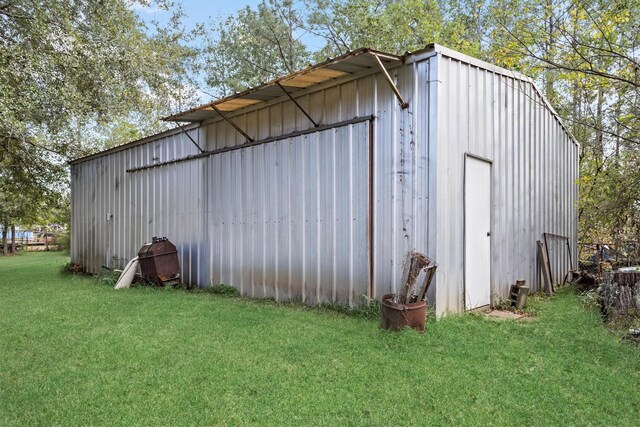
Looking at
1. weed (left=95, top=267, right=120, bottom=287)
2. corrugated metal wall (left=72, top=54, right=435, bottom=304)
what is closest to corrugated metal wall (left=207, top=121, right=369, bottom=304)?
corrugated metal wall (left=72, top=54, right=435, bottom=304)

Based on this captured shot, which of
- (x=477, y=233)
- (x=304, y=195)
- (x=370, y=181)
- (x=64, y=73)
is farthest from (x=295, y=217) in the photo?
(x=64, y=73)

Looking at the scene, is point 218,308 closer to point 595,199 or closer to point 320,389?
point 320,389

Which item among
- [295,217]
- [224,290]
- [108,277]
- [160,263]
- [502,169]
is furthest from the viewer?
[108,277]

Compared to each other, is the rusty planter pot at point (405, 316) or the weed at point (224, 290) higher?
the rusty planter pot at point (405, 316)

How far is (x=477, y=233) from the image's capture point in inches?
207

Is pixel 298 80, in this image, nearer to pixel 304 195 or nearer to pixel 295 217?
pixel 304 195

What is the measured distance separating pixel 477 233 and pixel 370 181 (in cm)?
152

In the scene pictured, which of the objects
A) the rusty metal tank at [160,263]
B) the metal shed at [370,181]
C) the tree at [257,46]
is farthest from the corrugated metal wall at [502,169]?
the tree at [257,46]

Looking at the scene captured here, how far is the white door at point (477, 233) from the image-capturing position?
16.6ft

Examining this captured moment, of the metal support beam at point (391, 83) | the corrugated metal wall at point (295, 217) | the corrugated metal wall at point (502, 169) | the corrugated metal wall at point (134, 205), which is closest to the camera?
the metal support beam at point (391, 83)

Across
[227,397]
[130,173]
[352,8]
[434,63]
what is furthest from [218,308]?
[352,8]

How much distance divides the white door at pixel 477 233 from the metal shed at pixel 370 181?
3 centimetres

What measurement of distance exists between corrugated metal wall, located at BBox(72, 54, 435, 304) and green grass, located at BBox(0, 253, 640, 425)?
0.89 meters

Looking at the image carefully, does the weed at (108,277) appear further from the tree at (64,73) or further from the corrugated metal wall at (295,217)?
the tree at (64,73)
